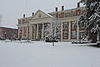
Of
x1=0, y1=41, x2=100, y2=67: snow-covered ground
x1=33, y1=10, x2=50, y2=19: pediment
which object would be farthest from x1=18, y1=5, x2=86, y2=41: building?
x1=0, y1=41, x2=100, y2=67: snow-covered ground

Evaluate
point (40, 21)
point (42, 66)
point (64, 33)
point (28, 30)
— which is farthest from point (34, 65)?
point (28, 30)

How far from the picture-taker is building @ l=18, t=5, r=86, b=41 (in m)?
62.8

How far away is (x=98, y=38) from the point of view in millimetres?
25828

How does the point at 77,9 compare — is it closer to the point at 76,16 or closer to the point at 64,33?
the point at 76,16

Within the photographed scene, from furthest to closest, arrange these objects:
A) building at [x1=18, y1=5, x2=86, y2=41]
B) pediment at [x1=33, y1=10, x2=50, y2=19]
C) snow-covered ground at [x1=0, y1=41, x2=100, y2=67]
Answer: pediment at [x1=33, y1=10, x2=50, y2=19] → building at [x1=18, y1=5, x2=86, y2=41] → snow-covered ground at [x1=0, y1=41, x2=100, y2=67]

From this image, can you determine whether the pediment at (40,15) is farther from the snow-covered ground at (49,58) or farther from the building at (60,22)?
the snow-covered ground at (49,58)

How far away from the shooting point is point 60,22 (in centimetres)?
6781

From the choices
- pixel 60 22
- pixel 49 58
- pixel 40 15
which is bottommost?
pixel 49 58

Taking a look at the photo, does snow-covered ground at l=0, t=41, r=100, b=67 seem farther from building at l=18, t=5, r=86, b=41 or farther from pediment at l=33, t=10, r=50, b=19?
pediment at l=33, t=10, r=50, b=19

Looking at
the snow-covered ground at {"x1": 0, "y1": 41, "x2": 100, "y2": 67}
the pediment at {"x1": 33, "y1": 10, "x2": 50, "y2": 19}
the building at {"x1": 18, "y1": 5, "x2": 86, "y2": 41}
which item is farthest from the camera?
the pediment at {"x1": 33, "y1": 10, "x2": 50, "y2": 19}

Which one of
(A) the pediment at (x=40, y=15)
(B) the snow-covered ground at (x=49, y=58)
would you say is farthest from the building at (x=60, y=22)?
(B) the snow-covered ground at (x=49, y=58)

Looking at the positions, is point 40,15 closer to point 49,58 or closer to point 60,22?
point 60,22

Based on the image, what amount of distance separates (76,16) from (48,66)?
2131 inches

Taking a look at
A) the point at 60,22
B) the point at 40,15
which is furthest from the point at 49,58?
the point at 40,15
